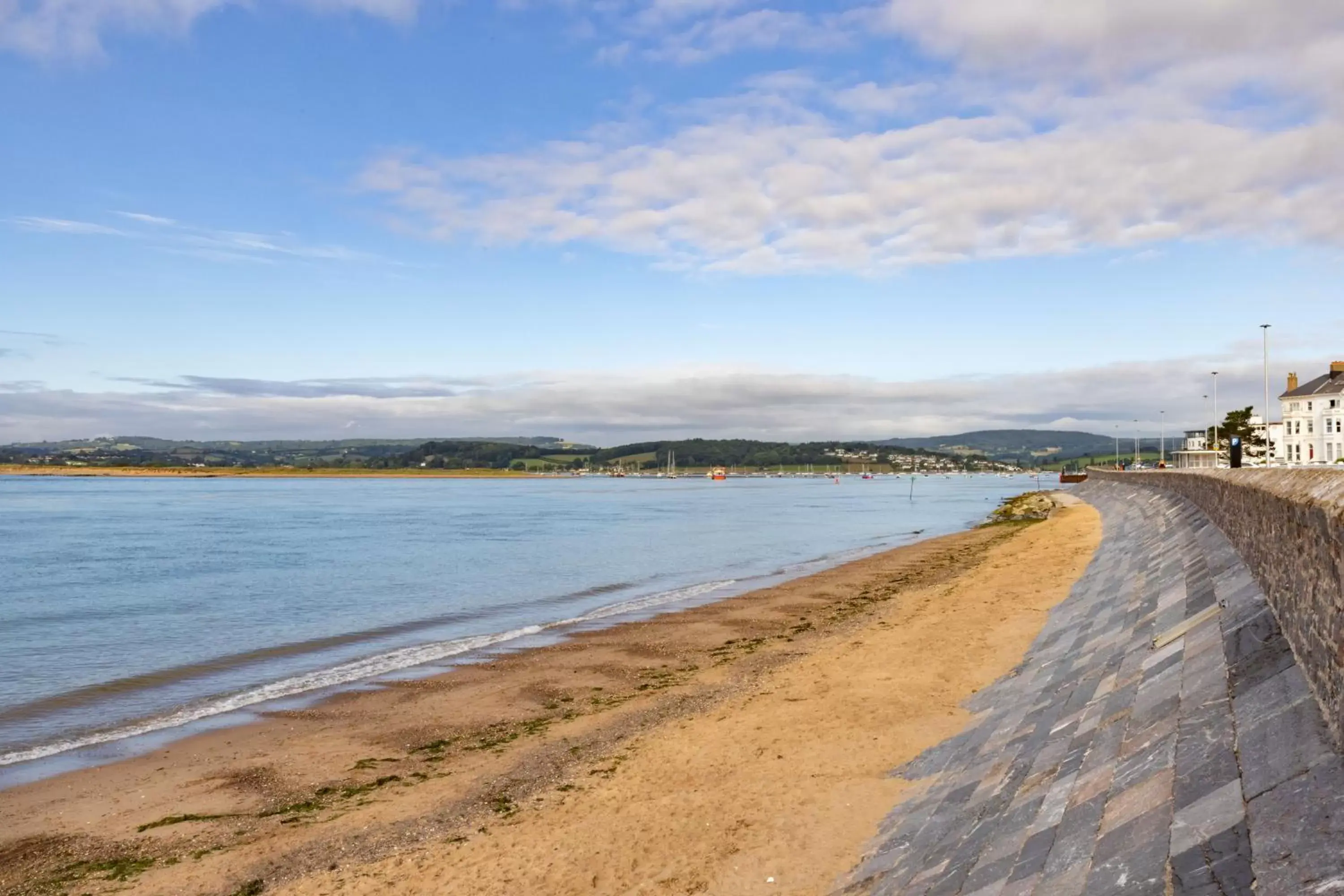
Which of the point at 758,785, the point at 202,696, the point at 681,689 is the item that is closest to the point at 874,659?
the point at 681,689

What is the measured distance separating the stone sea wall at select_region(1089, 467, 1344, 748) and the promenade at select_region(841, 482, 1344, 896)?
0.18 m

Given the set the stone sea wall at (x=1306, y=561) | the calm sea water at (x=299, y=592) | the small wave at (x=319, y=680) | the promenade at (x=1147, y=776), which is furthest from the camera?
the calm sea water at (x=299, y=592)

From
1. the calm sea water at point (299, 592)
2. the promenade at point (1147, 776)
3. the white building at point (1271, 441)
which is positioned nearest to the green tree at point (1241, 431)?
the white building at point (1271, 441)

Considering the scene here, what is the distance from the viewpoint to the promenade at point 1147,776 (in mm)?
4598

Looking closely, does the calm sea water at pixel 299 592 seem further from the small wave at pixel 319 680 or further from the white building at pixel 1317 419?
the white building at pixel 1317 419

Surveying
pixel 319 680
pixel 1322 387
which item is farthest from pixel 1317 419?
pixel 319 680

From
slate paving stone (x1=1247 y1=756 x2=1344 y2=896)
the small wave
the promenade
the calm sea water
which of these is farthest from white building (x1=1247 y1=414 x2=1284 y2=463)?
slate paving stone (x1=1247 y1=756 x2=1344 y2=896)

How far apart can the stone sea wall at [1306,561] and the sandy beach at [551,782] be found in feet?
15.8

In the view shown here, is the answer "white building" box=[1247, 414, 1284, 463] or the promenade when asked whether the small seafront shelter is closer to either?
"white building" box=[1247, 414, 1284, 463]

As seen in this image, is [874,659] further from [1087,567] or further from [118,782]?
[118,782]

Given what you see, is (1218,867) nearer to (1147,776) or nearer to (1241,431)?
(1147,776)

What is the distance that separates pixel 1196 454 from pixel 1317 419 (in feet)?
65.6

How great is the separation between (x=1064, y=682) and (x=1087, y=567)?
16.9 m

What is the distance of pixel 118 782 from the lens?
47.4ft
